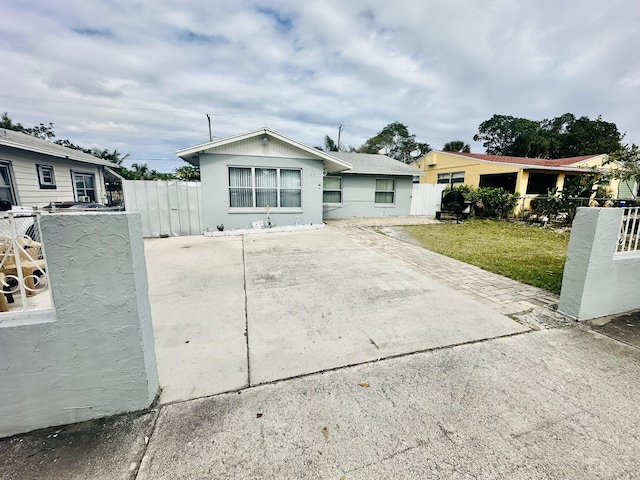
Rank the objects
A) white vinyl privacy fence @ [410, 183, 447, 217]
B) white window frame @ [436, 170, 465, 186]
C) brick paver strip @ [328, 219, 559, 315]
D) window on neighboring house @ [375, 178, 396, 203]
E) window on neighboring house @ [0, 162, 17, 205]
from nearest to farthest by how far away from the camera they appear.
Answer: brick paver strip @ [328, 219, 559, 315] → window on neighboring house @ [0, 162, 17, 205] → window on neighboring house @ [375, 178, 396, 203] → white vinyl privacy fence @ [410, 183, 447, 217] → white window frame @ [436, 170, 465, 186]

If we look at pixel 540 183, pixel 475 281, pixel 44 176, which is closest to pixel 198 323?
pixel 475 281

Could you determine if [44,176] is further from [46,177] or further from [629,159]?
[629,159]

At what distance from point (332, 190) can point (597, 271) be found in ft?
38.7

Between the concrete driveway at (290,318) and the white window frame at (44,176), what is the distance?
26.2 feet

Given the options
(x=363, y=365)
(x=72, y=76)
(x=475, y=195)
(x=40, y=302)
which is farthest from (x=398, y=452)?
(x=72, y=76)

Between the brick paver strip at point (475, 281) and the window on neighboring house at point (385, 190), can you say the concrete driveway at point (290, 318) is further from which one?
the window on neighboring house at point (385, 190)

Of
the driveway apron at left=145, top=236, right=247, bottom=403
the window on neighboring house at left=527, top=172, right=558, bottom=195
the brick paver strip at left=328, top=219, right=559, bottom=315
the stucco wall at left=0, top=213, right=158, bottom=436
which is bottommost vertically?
the driveway apron at left=145, top=236, right=247, bottom=403

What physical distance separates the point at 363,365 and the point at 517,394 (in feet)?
A: 4.11

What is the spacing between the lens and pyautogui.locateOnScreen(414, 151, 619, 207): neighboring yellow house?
15219 mm

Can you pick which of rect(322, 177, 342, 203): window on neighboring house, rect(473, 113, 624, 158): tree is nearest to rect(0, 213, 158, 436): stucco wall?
rect(322, 177, 342, 203): window on neighboring house

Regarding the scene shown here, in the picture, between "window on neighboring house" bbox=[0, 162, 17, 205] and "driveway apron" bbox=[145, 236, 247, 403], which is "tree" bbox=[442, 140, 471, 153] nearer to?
"driveway apron" bbox=[145, 236, 247, 403]

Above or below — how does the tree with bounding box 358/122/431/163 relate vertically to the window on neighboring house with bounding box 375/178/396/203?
above

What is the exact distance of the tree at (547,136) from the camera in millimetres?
35156

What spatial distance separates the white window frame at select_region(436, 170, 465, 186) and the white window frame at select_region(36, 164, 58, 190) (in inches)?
859
